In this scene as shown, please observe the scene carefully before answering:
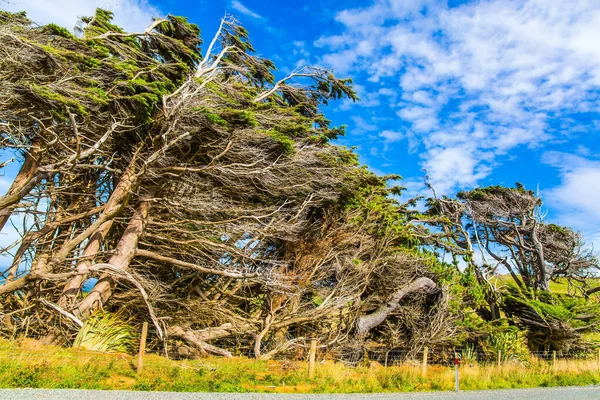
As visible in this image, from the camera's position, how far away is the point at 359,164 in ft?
46.2

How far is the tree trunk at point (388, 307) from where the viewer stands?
1391 cm

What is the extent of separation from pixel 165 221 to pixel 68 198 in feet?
9.08

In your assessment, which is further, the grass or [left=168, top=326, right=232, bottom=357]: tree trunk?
[left=168, top=326, right=232, bottom=357]: tree trunk

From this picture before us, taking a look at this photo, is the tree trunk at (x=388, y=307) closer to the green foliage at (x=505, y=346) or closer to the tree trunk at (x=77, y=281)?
the green foliage at (x=505, y=346)

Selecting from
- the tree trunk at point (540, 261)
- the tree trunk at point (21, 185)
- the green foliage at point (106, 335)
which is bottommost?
the green foliage at point (106, 335)

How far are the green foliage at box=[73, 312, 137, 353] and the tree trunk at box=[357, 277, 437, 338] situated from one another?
279 inches

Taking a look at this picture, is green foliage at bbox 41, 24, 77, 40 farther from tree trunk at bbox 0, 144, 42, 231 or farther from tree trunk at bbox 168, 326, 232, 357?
tree trunk at bbox 168, 326, 232, 357

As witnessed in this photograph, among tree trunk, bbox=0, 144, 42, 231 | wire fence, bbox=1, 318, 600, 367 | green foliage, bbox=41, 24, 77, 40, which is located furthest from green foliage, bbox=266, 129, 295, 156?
wire fence, bbox=1, 318, 600, 367

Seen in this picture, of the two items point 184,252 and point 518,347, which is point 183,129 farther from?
point 518,347

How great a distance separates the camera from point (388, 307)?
48.2 ft

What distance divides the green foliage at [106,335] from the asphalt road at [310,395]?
297 centimetres

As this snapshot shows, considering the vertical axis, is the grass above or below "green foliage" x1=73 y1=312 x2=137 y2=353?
below

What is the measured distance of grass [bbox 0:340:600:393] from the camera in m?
7.14

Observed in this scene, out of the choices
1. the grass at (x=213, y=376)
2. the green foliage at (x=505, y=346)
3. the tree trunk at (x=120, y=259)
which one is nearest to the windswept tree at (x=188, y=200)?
the tree trunk at (x=120, y=259)
